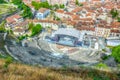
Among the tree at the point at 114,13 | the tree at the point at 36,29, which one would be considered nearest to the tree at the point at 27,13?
the tree at the point at 36,29

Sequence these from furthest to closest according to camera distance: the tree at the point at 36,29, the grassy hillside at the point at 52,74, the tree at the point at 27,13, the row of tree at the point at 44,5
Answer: the row of tree at the point at 44,5, the tree at the point at 27,13, the tree at the point at 36,29, the grassy hillside at the point at 52,74

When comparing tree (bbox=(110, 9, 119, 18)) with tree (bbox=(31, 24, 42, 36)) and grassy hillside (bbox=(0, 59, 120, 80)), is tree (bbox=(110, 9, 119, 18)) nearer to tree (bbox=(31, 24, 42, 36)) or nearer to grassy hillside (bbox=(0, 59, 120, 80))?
tree (bbox=(31, 24, 42, 36))

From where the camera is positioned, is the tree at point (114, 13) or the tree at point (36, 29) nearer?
the tree at point (36, 29)

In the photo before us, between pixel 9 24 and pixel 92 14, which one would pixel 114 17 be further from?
pixel 9 24

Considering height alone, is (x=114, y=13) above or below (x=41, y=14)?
above

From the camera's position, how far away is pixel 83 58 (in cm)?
1535

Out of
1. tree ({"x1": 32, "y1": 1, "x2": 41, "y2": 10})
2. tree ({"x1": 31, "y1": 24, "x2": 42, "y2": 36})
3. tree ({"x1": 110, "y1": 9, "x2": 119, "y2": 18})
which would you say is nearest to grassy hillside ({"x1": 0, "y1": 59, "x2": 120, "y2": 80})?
tree ({"x1": 31, "y1": 24, "x2": 42, "y2": 36})

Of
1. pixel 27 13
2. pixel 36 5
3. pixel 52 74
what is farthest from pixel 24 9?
pixel 52 74

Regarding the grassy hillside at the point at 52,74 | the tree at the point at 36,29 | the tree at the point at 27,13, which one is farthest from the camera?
the tree at the point at 27,13

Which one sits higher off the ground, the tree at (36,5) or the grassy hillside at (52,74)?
the grassy hillside at (52,74)

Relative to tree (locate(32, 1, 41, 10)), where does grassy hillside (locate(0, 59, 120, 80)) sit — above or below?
above

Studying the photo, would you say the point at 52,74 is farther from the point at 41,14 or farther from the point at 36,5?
the point at 36,5

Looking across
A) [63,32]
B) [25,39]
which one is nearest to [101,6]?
[63,32]

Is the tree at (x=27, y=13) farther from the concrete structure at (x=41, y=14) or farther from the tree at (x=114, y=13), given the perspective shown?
the tree at (x=114, y=13)
